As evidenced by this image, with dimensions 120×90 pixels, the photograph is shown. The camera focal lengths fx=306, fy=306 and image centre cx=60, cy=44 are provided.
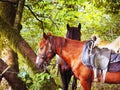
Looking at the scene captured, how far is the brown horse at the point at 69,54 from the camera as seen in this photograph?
443 centimetres

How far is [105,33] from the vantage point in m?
10.8

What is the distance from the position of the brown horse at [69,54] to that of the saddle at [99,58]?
8 cm

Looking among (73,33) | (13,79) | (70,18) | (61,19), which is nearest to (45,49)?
(73,33)

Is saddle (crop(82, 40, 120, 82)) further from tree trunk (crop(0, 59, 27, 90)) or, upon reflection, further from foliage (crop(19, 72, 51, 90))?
tree trunk (crop(0, 59, 27, 90))

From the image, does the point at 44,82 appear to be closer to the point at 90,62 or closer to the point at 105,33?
the point at 90,62

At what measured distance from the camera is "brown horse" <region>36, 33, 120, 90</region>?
14.5 feet

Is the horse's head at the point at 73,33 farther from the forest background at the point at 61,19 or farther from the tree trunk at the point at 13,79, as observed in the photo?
the tree trunk at the point at 13,79

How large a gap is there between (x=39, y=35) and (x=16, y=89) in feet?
19.8

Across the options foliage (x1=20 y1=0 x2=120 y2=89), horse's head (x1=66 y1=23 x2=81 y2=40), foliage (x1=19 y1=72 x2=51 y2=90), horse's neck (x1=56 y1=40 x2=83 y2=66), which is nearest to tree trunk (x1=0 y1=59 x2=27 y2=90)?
foliage (x1=19 y1=72 x2=51 y2=90)

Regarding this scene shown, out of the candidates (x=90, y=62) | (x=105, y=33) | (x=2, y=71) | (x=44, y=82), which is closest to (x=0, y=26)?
(x=2, y=71)

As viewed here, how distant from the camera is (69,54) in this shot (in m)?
4.61

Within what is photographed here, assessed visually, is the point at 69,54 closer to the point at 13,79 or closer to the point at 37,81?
the point at 37,81

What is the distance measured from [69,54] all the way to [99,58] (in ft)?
1.58

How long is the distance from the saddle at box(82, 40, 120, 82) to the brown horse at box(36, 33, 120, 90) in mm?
84
